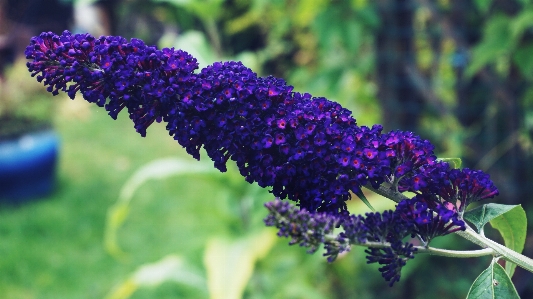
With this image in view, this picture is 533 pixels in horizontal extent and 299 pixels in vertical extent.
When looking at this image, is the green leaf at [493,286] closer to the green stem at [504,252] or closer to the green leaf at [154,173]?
the green stem at [504,252]

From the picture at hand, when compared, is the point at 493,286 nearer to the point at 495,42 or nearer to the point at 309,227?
the point at 309,227

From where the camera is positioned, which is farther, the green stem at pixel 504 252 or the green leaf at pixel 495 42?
the green leaf at pixel 495 42

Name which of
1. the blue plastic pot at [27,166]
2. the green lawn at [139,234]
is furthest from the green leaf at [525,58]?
the blue plastic pot at [27,166]

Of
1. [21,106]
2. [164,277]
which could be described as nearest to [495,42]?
[164,277]

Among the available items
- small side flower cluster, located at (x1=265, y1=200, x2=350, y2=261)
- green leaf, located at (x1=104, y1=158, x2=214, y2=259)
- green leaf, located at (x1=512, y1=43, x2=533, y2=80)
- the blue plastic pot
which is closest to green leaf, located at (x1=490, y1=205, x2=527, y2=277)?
small side flower cluster, located at (x1=265, y1=200, x2=350, y2=261)

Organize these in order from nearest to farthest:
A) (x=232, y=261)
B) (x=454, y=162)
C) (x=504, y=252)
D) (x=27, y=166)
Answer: (x=504, y=252), (x=454, y=162), (x=232, y=261), (x=27, y=166)

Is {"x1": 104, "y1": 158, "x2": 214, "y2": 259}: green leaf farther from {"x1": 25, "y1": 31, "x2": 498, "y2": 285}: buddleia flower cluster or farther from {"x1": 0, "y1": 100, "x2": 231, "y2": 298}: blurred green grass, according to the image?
{"x1": 25, "y1": 31, "x2": 498, "y2": 285}: buddleia flower cluster
